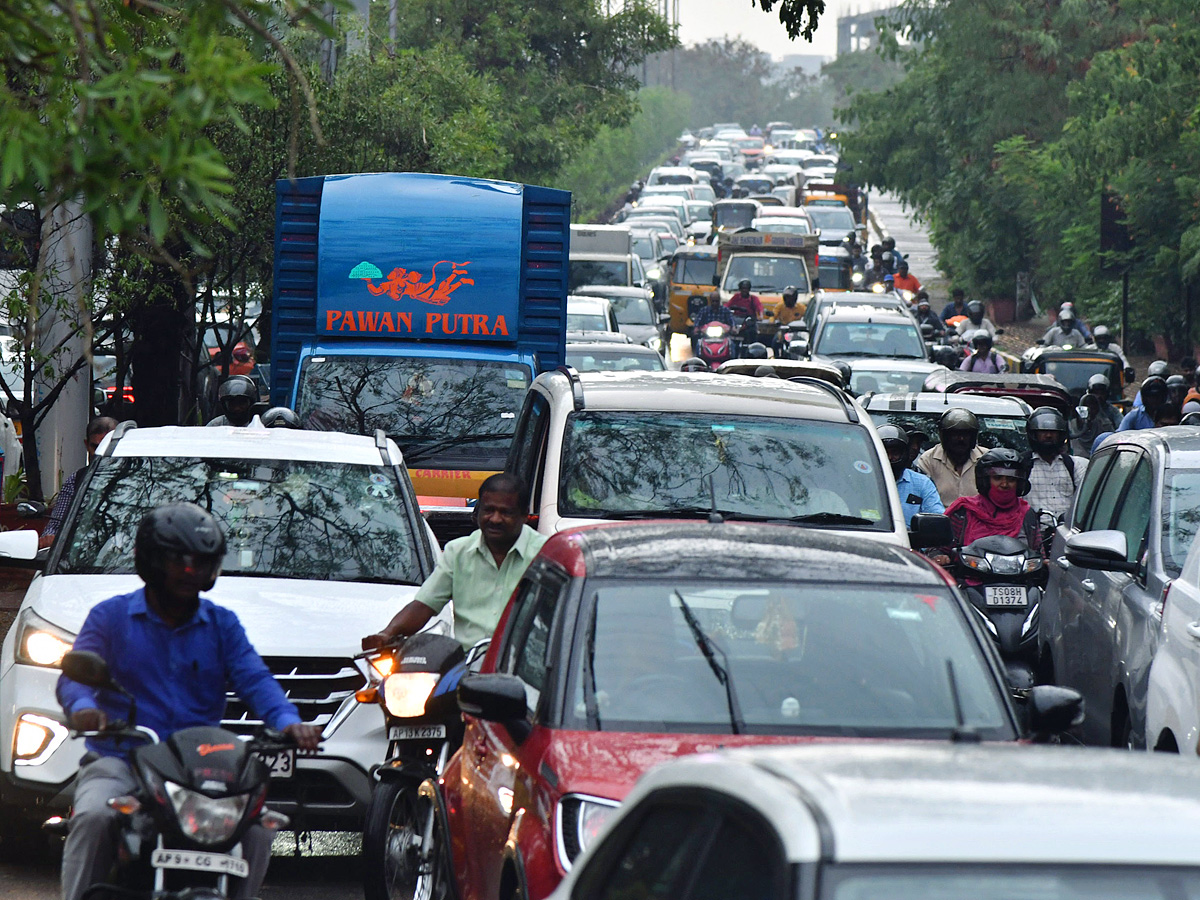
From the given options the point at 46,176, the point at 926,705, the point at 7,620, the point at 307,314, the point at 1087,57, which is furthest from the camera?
the point at 1087,57

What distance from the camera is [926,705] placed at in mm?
5582

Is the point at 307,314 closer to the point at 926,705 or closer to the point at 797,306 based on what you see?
the point at 926,705

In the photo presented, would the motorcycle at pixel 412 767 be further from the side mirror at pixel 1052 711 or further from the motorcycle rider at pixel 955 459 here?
the motorcycle rider at pixel 955 459

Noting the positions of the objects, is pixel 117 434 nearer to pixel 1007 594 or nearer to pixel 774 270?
pixel 1007 594

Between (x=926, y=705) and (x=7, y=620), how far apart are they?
8.77 m

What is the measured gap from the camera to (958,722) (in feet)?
18.1

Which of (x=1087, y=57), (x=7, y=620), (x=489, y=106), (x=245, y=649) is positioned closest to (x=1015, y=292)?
(x=1087, y=57)

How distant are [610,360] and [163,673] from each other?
56.0 feet

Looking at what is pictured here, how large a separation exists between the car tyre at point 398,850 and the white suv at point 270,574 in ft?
2.31

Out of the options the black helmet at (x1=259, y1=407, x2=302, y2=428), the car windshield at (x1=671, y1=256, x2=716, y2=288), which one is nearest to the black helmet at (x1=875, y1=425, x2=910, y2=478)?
the black helmet at (x1=259, y1=407, x2=302, y2=428)

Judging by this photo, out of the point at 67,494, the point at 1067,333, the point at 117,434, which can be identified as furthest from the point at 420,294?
the point at 1067,333

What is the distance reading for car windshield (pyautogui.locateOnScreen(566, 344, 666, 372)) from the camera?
22.3m

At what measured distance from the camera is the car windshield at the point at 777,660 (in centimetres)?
551

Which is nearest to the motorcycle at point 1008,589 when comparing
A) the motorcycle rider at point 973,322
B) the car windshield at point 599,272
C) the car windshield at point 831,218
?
the motorcycle rider at point 973,322
